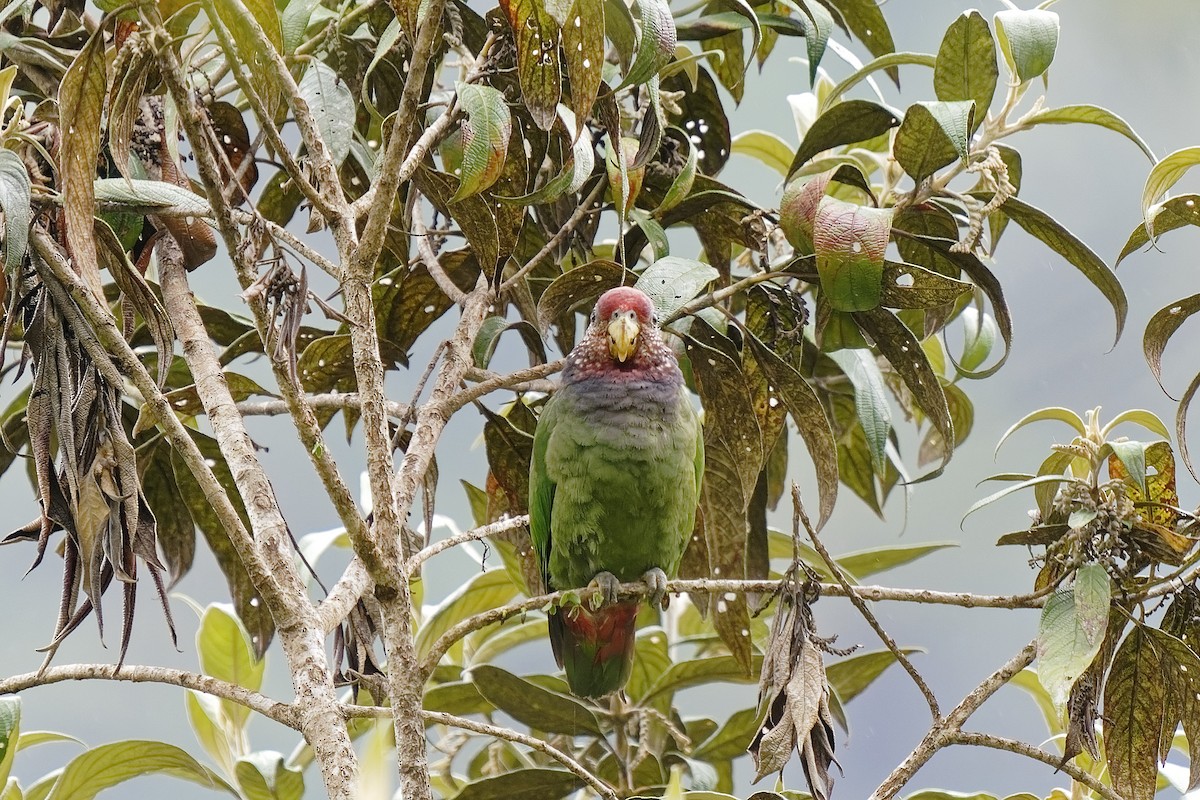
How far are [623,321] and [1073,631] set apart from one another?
1.09 m

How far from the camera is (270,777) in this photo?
98.7 inches

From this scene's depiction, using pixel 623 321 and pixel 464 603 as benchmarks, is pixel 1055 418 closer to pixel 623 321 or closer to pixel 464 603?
pixel 623 321

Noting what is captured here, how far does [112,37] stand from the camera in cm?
A: 189

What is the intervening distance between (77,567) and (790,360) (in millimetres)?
1308

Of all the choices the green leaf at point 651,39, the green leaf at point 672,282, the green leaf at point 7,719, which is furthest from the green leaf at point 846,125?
the green leaf at point 7,719

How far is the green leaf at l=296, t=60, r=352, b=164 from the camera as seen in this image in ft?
5.88

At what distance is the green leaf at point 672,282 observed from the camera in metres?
1.77

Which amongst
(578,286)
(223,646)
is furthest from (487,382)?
Answer: (223,646)

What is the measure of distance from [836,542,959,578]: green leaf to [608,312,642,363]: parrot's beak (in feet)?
2.92

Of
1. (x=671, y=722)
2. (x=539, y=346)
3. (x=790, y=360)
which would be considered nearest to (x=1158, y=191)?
(x=790, y=360)

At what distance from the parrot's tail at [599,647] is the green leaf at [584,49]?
132cm

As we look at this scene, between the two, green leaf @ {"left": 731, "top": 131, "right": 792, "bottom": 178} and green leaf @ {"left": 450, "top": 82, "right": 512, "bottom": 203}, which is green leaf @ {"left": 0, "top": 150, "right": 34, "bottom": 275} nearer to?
green leaf @ {"left": 450, "top": 82, "right": 512, "bottom": 203}

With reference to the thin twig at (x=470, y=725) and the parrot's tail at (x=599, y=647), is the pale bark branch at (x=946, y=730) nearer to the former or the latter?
the thin twig at (x=470, y=725)

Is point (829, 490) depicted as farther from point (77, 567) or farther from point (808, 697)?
point (77, 567)
